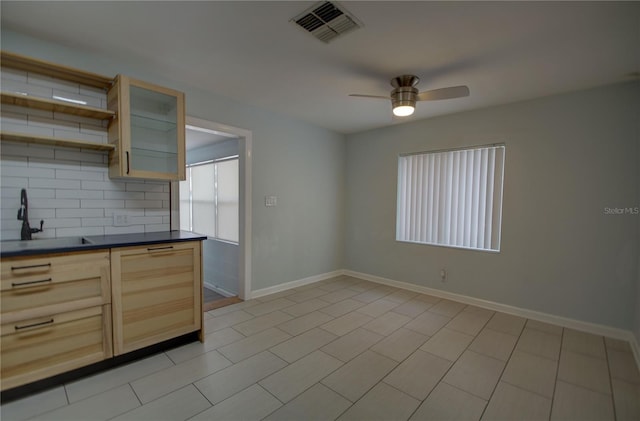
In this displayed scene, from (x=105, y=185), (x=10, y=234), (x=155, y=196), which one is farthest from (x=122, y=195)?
(x=10, y=234)

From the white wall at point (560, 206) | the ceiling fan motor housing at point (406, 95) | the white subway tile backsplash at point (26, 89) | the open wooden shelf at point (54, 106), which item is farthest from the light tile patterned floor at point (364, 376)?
the ceiling fan motor housing at point (406, 95)

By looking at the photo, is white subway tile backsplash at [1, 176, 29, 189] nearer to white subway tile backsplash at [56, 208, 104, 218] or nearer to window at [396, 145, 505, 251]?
white subway tile backsplash at [56, 208, 104, 218]

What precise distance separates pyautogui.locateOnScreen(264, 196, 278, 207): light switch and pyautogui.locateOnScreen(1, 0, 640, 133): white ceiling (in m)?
1.35

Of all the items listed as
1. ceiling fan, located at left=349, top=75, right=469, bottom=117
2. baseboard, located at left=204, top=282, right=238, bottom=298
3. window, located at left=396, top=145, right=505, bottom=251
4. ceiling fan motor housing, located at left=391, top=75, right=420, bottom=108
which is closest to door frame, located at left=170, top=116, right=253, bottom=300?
baseboard, located at left=204, top=282, right=238, bottom=298

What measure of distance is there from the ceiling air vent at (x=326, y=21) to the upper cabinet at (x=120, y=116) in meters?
1.34

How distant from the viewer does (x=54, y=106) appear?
2.03 metres

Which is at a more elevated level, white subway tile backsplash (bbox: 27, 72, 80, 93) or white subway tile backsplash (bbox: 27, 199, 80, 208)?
white subway tile backsplash (bbox: 27, 72, 80, 93)

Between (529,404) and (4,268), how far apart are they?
3.29 metres

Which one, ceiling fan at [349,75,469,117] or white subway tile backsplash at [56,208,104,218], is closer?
white subway tile backsplash at [56,208,104,218]

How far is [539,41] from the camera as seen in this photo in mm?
1968

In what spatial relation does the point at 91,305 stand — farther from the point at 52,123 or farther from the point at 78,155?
the point at 52,123

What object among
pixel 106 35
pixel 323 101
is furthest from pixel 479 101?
pixel 106 35

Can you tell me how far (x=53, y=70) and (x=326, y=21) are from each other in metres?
2.01

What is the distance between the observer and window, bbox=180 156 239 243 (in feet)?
14.5
